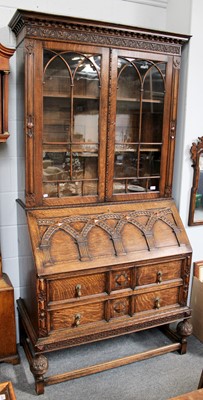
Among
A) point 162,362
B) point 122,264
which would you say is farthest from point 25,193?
point 162,362

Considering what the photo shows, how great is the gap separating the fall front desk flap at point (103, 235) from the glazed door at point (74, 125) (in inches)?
5.0

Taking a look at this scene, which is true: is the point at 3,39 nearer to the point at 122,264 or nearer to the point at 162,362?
the point at 122,264

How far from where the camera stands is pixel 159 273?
2.34 m

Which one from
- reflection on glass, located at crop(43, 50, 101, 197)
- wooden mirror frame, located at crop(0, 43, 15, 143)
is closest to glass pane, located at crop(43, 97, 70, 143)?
reflection on glass, located at crop(43, 50, 101, 197)

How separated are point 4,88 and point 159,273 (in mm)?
1488

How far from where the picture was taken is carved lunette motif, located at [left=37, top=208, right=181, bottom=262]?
2.11m

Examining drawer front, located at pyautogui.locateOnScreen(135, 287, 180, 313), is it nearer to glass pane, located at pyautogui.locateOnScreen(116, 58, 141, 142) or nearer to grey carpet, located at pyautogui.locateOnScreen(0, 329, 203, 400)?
grey carpet, located at pyautogui.locateOnScreen(0, 329, 203, 400)

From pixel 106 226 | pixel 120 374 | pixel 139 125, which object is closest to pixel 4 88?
pixel 139 125

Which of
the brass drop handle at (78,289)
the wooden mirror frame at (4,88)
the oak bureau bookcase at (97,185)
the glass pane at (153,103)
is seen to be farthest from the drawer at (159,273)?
the wooden mirror frame at (4,88)

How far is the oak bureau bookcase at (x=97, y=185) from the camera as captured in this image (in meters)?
2.06

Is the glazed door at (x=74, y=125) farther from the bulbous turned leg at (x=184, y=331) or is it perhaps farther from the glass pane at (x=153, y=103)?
the bulbous turned leg at (x=184, y=331)

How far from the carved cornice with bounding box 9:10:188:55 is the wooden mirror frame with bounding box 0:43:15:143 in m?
0.17

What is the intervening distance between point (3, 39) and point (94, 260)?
148cm

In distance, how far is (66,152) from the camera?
7.29ft
